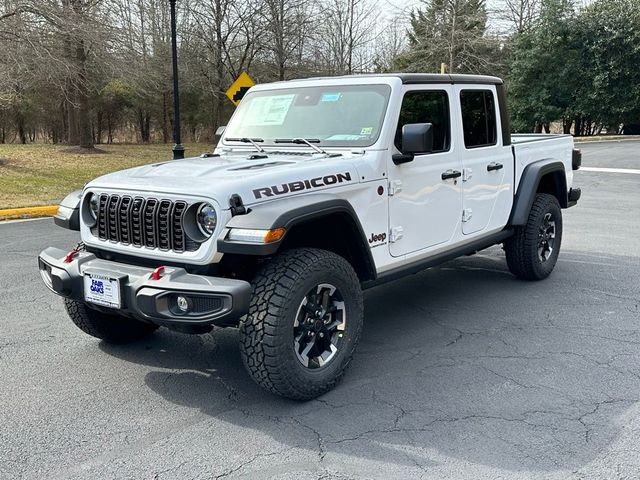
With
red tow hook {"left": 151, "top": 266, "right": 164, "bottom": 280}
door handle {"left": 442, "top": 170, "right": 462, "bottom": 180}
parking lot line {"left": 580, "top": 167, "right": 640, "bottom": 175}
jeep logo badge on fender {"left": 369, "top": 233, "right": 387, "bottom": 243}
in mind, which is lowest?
parking lot line {"left": 580, "top": 167, "right": 640, "bottom": 175}

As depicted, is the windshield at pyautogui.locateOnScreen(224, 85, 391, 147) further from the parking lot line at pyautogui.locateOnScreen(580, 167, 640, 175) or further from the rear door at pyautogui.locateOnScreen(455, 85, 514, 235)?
the parking lot line at pyautogui.locateOnScreen(580, 167, 640, 175)

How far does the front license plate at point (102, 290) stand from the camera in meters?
3.54

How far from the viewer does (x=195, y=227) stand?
3.53 meters

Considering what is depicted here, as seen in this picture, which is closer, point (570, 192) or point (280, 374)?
point (280, 374)

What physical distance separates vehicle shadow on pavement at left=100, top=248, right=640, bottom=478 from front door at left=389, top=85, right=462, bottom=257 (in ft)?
2.56

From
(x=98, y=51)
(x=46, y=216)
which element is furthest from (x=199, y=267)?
(x=98, y=51)

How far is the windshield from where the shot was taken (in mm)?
4429

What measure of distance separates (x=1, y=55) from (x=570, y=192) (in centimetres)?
1248

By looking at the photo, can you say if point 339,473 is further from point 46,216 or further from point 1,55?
point 1,55

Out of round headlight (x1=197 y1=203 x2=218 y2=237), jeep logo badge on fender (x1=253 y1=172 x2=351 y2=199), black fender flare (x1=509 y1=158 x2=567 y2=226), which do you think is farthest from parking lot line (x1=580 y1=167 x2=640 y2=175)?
round headlight (x1=197 y1=203 x2=218 y2=237)

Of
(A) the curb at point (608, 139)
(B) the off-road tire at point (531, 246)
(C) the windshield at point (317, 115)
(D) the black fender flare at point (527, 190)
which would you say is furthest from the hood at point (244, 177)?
(A) the curb at point (608, 139)

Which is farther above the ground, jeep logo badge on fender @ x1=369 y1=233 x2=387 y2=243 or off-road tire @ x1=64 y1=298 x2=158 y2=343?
jeep logo badge on fender @ x1=369 y1=233 x2=387 y2=243

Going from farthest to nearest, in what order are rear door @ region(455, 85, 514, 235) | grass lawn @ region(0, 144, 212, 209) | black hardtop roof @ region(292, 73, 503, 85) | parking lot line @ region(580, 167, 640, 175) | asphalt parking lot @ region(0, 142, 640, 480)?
parking lot line @ region(580, 167, 640, 175), grass lawn @ region(0, 144, 212, 209), rear door @ region(455, 85, 514, 235), black hardtop roof @ region(292, 73, 503, 85), asphalt parking lot @ region(0, 142, 640, 480)

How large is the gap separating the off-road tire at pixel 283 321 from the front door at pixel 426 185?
2.71 ft
